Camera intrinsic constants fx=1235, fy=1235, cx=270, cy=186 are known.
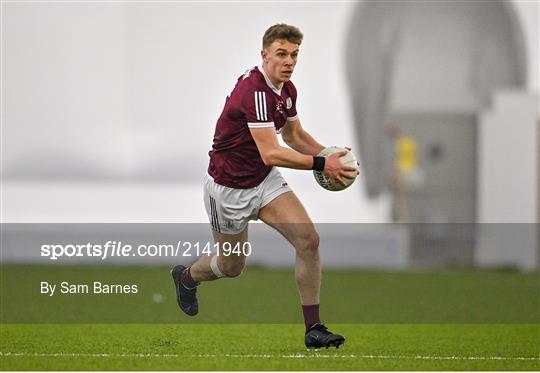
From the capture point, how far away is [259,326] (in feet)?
41.7

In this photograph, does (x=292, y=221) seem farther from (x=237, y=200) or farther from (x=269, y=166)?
(x=237, y=200)

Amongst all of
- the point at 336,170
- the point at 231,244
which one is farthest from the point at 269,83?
the point at 231,244

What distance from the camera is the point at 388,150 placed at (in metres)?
39.1

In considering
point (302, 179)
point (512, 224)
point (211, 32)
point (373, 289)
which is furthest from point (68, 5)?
point (373, 289)

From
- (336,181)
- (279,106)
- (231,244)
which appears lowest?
(231,244)

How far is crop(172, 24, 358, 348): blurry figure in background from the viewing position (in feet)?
31.6

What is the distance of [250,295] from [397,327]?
13.6 ft

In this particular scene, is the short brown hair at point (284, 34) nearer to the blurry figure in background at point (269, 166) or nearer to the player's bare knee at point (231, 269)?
the blurry figure in background at point (269, 166)

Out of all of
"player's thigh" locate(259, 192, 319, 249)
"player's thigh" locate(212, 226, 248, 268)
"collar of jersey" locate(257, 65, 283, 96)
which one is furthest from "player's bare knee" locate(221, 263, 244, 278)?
"collar of jersey" locate(257, 65, 283, 96)

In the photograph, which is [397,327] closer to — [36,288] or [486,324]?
[486,324]

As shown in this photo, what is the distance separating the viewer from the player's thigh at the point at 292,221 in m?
9.73

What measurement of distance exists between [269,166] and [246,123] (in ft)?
1.33

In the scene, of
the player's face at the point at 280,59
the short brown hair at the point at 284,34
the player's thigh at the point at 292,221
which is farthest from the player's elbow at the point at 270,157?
the short brown hair at the point at 284,34

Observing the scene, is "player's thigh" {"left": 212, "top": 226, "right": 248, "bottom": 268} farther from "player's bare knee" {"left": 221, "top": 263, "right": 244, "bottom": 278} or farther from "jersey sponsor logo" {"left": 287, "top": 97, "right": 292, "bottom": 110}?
"jersey sponsor logo" {"left": 287, "top": 97, "right": 292, "bottom": 110}
